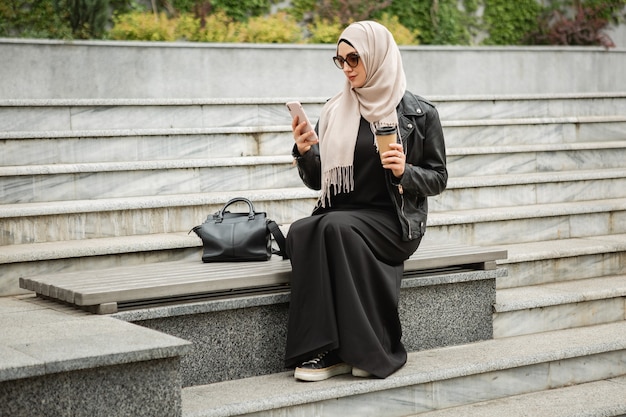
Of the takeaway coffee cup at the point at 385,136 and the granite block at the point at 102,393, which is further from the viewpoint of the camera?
the takeaway coffee cup at the point at 385,136

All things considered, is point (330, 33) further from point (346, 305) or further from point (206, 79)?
point (346, 305)

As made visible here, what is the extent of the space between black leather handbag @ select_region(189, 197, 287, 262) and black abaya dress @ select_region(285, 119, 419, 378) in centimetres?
29

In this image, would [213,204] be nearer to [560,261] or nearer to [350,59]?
[350,59]

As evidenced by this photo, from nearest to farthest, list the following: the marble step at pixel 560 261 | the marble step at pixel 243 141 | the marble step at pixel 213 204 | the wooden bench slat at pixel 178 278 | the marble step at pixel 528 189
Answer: the wooden bench slat at pixel 178 278
the marble step at pixel 213 204
the marble step at pixel 560 261
the marble step at pixel 243 141
the marble step at pixel 528 189

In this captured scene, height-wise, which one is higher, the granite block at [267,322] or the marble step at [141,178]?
the marble step at [141,178]

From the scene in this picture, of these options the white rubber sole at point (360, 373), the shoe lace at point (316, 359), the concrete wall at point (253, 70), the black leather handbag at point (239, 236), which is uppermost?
the concrete wall at point (253, 70)

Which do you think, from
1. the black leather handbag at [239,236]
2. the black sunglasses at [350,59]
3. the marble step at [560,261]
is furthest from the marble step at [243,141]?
the black sunglasses at [350,59]

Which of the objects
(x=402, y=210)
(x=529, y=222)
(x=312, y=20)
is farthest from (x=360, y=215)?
(x=312, y=20)

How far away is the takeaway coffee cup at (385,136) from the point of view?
13.6 feet

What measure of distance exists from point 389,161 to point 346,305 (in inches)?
26.5

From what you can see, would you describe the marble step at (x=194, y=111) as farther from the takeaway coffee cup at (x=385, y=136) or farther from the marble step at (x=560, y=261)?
the takeaway coffee cup at (x=385, y=136)

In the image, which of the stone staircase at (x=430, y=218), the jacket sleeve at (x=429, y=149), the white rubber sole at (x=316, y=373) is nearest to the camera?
the white rubber sole at (x=316, y=373)

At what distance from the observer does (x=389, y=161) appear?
14.0 feet

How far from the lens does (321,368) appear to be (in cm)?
429
